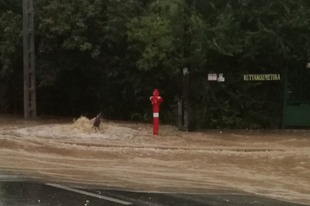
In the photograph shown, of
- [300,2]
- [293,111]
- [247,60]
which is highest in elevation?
[300,2]

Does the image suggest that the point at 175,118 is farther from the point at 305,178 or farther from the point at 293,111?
the point at 305,178

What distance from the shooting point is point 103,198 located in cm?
762

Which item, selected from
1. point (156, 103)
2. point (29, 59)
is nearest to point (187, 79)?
point (156, 103)

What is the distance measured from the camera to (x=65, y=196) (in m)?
7.68

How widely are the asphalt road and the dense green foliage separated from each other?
Answer: 7582 mm

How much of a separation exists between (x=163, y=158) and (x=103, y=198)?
381cm

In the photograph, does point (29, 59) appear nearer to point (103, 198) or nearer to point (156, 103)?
point (156, 103)

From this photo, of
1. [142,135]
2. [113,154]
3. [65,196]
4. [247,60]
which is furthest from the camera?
[247,60]

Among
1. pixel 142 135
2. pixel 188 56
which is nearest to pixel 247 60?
pixel 188 56

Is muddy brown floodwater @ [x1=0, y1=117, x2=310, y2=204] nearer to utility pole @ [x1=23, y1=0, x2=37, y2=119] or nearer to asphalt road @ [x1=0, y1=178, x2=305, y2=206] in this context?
asphalt road @ [x1=0, y1=178, x2=305, y2=206]

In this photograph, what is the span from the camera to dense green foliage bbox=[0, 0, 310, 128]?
1513 cm

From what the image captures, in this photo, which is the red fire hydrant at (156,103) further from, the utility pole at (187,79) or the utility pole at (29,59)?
the utility pole at (29,59)

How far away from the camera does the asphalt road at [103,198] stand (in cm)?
733

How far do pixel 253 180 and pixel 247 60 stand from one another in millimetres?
7364
